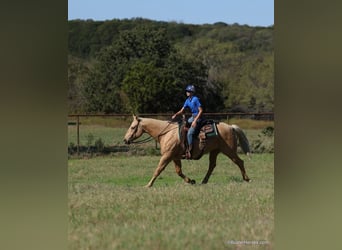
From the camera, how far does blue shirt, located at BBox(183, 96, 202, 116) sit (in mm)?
5973

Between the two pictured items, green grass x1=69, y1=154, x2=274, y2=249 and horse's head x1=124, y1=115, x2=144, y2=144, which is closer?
green grass x1=69, y1=154, x2=274, y2=249

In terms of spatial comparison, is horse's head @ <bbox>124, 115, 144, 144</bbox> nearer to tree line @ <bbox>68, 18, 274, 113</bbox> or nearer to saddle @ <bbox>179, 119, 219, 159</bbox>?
tree line @ <bbox>68, 18, 274, 113</bbox>

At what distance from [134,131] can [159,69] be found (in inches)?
28.7

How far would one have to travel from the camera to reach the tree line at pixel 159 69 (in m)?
5.93

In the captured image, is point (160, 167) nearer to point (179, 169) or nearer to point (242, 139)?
point (179, 169)

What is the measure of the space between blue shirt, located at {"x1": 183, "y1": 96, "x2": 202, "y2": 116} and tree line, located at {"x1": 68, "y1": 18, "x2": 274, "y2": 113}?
0.05 m

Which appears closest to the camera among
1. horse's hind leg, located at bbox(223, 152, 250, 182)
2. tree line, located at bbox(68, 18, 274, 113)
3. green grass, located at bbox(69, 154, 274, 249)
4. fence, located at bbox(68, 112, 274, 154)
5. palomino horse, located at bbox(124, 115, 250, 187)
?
green grass, located at bbox(69, 154, 274, 249)

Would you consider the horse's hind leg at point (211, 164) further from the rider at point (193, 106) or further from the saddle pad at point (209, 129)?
the rider at point (193, 106)

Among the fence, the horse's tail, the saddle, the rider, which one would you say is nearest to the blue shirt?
the rider

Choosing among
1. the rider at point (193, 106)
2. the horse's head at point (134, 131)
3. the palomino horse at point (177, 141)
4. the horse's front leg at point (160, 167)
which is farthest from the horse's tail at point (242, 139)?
the horse's head at point (134, 131)

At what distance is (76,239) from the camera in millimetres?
5203
